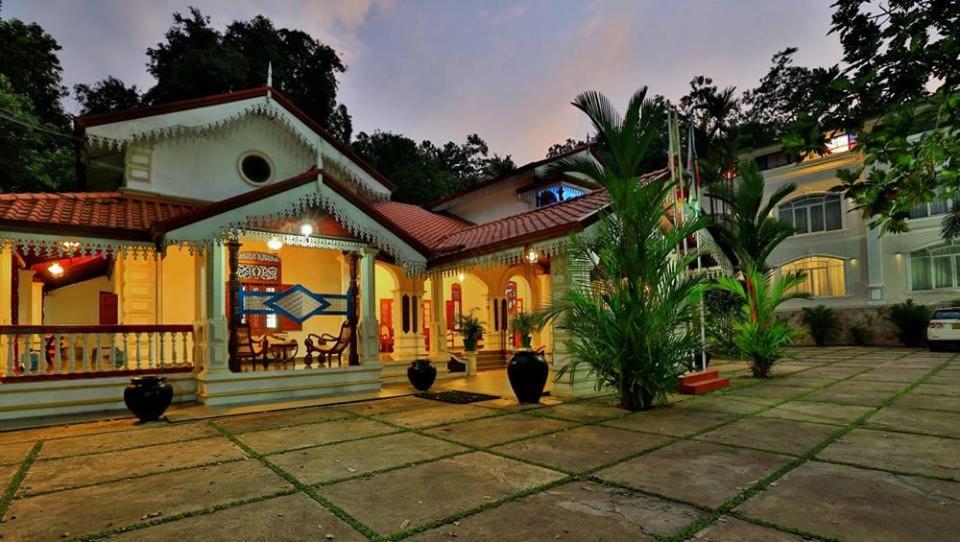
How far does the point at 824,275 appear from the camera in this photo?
23.0 meters

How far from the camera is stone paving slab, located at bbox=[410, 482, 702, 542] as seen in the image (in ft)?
10.8

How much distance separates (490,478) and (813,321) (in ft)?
74.8

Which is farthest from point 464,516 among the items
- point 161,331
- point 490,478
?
point 161,331

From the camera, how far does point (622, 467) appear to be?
4.75 m

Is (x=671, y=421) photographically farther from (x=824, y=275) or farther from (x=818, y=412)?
(x=824, y=275)

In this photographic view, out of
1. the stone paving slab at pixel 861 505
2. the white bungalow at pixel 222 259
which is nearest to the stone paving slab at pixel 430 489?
the stone paving slab at pixel 861 505

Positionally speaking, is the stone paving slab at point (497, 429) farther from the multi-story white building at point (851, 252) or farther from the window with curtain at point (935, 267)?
the window with curtain at point (935, 267)

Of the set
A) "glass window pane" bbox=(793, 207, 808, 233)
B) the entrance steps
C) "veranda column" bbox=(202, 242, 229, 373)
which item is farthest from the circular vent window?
"glass window pane" bbox=(793, 207, 808, 233)

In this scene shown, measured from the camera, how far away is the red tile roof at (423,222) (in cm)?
1483

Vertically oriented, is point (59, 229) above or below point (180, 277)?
above

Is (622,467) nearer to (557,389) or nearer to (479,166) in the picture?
(557,389)

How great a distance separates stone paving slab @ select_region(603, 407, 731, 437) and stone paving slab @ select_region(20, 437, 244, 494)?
4766mm

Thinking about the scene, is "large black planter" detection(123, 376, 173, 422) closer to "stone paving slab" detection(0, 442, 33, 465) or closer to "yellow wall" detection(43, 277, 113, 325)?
"stone paving slab" detection(0, 442, 33, 465)

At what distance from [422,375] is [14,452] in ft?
20.5
